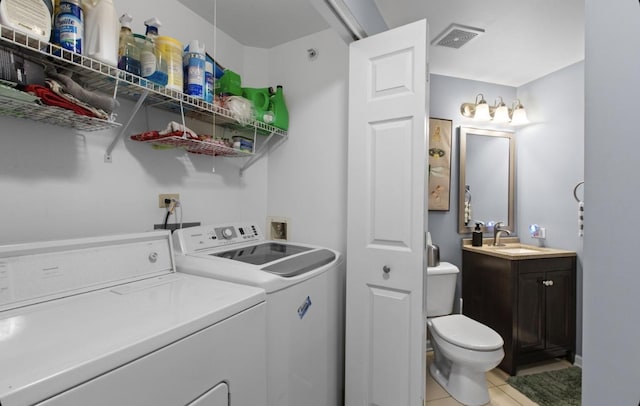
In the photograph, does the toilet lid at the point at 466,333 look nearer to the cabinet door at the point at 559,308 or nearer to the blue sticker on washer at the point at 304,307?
the cabinet door at the point at 559,308

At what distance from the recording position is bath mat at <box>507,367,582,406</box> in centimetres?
201

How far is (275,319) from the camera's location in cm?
116

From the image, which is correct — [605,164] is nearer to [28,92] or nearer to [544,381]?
[28,92]

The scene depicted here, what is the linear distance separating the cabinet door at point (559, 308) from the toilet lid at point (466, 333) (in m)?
0.74

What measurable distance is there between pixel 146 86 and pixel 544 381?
3242 millimetres

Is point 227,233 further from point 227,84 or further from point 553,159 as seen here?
point 553,159

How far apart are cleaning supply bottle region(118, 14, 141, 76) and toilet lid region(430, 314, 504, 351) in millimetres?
2379

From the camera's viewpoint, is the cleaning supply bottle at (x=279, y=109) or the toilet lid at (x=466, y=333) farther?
the cleaning supply bottle at (x=279, y=109)

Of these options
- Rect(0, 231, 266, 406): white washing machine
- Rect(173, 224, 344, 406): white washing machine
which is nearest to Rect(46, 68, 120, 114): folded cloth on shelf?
Rect(0, 231, 266, 406): white washing machine

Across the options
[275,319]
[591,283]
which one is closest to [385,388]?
[275,319]

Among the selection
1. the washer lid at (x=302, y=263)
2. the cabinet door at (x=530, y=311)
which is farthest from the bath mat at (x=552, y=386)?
the washer lid at (x=302, y=263)

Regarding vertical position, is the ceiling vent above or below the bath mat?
above

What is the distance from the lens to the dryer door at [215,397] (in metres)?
0.83

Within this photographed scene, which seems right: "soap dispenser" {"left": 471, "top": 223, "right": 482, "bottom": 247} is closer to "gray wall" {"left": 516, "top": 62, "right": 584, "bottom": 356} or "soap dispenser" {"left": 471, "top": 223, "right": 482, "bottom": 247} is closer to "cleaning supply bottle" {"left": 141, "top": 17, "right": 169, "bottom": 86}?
"gray wall" {"left": 516, "top": 62, "right": 584, "bottom": 356}
